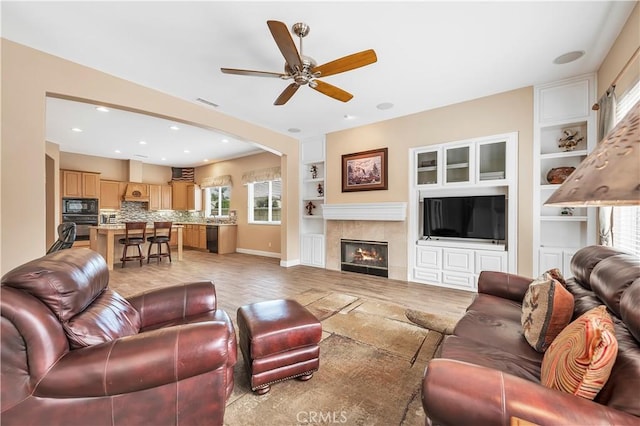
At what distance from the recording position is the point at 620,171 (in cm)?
57

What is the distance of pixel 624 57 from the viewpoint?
2.41 meters

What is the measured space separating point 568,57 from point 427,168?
2.06m

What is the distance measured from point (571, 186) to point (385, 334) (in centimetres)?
221

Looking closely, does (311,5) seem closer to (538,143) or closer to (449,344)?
(449,344)

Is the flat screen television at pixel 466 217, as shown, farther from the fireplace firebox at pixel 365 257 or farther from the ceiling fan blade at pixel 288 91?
the ceiling fan blade at pixel 288 91

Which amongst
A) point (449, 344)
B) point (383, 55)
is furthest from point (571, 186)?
point (383, 55)

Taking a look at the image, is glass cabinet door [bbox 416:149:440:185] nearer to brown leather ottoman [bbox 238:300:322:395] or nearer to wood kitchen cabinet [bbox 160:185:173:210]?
brown leather ottoman [bbox 238:300:322:395]

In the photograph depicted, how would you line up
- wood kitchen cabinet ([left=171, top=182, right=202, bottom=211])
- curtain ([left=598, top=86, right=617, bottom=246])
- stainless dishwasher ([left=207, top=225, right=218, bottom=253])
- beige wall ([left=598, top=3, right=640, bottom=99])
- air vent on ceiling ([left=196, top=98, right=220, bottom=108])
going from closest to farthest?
beige wall ([left=598, top=3, right=640, bottom=99]) → curtain ([left=598, top=86, right=617, bottom=246]) → air vent on ceiling ([left=196, top=98, right=220, bottom=108]) → stainless dishwasher ([left=207, top=225, right=218, bottom=253]) → wood kitchen cabinet ([left=171, top=182, right=202, bottom=211])

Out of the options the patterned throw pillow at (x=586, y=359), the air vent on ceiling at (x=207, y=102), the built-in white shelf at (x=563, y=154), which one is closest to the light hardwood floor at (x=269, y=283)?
the built-in white shelf at (x=563, y=154)

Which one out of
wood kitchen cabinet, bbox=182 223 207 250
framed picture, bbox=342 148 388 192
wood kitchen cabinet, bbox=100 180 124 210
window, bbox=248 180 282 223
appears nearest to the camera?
framed picture, bbox=342 148 388 192

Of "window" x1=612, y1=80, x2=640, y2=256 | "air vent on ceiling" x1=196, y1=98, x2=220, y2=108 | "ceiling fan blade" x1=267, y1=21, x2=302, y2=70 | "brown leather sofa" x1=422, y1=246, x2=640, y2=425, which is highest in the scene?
"air vent on ceiling" x1=196, y1=98, x2=220, y2=108

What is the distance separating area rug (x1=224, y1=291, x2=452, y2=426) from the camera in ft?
4.98

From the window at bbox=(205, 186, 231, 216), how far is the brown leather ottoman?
719 centimetres

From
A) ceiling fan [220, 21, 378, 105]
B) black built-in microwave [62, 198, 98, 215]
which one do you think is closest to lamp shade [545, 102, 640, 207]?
ceiling fan [220, 21, 378, 105]
